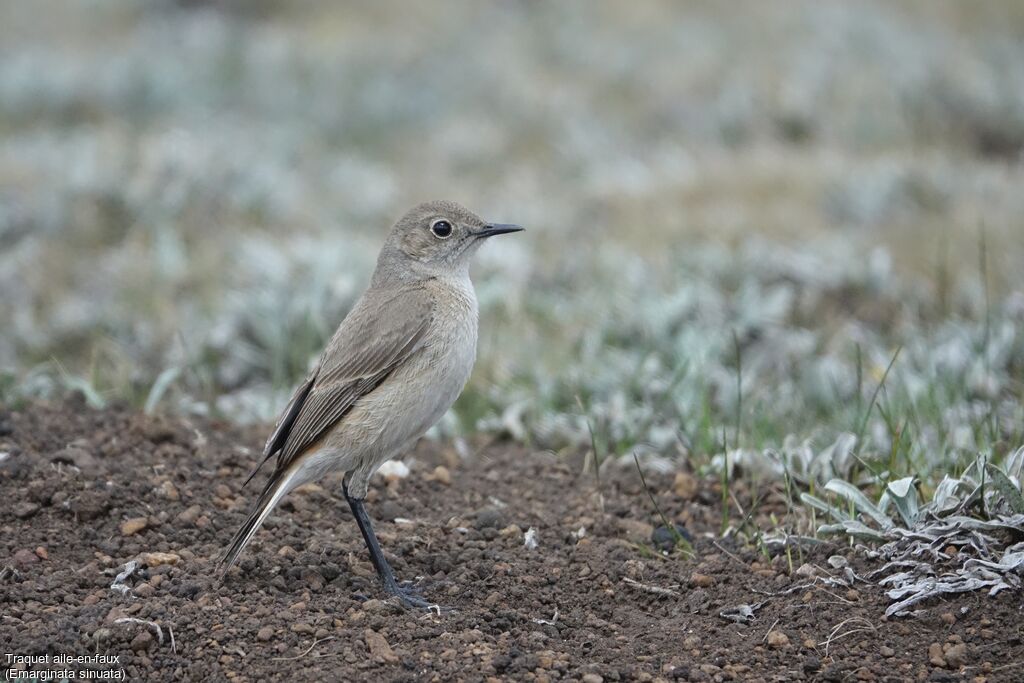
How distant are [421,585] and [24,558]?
1.57 m

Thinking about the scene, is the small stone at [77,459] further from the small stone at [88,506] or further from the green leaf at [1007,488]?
the green leaf at [1007,488]

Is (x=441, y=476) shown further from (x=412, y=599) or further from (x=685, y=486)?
(x=412, y=599)

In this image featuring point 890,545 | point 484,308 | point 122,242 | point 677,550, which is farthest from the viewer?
point 122,242

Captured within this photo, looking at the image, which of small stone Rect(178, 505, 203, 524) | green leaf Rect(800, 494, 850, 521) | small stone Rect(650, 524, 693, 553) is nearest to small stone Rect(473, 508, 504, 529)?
small stone Rect(650, 524, 693, 553)

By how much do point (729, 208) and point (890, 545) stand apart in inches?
274

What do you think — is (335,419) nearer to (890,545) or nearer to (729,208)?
(890,545)

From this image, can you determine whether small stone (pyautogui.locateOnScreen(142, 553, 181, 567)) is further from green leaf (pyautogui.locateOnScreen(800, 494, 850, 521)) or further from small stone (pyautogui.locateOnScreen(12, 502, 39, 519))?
green leaf (pyautogui.locateOnScreen(800, 494, 850, 521))

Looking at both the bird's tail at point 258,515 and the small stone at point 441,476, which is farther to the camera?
the small stone at point 441,476

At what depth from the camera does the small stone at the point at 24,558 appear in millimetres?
4891

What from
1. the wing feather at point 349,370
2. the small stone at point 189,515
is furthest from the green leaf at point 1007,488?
the small stone at point 189,515

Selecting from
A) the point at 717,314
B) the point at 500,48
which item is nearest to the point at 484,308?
the point at 717,314

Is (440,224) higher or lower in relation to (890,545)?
higher

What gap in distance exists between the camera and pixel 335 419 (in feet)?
16.9

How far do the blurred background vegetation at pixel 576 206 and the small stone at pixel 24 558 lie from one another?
1.69 m
